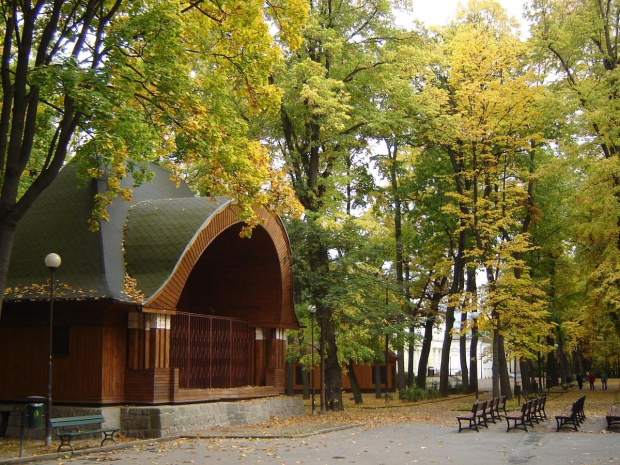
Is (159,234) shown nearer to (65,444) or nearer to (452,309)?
(65,444)

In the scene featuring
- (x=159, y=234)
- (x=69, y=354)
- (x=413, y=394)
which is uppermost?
(x=159, y=234)

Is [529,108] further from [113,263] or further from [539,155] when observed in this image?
[113,263]

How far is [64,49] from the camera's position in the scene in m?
14.8

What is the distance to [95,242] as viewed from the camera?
19.7m

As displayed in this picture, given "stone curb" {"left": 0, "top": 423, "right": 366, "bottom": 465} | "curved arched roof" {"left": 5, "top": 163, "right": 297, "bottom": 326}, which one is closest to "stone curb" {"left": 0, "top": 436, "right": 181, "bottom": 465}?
"stone curb" {"left": 0, "top": 423, "right": 366, "bottom": 465}

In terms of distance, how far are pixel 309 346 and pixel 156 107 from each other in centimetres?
1760

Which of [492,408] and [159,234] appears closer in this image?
[159,234]

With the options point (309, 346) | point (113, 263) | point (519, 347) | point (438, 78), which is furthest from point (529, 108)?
point (113, 263)

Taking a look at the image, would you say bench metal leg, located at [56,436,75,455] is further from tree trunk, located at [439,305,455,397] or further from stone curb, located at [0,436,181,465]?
tree trunk, located at [439,305,455,397]

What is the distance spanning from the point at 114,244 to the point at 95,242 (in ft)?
2.02

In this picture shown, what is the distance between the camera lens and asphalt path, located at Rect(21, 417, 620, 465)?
543 inches

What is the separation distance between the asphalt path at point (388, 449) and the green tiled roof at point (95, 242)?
4.77 meters

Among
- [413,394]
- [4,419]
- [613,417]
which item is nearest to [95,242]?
[4,419]

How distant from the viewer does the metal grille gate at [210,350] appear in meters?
21.3
